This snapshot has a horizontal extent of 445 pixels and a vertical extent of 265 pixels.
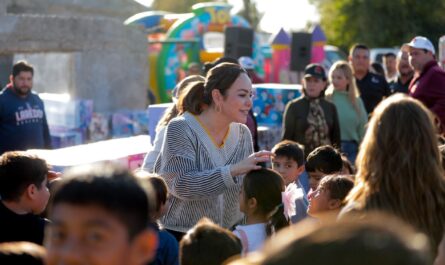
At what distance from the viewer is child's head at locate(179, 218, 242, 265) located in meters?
3.02

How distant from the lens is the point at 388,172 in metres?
3.11

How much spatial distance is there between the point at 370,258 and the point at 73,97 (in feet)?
42.1

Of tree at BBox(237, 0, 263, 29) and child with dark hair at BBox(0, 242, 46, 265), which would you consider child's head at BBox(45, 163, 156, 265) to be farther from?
tree at BBox(237, 0, 263, 29)

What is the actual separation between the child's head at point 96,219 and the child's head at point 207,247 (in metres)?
1.07

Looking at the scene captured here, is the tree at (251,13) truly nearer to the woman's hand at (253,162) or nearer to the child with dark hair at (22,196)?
the woman's hand at (253,162)

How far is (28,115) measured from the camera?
8.89 meters

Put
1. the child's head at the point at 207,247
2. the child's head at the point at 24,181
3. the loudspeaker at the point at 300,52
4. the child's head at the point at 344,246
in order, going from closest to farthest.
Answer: the child's head at the point at 344,246 < the child's head at the point at 207,247 < the child's head at the point at 24,181 < the loudspeaker at the point at 300,52

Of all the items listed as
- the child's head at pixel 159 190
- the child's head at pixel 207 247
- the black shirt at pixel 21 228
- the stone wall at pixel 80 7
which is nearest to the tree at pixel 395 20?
the stone wall at pixel 80 7

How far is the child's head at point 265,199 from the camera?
4234mm

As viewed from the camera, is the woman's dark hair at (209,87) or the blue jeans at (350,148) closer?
the woman's dark hair at (209,87)

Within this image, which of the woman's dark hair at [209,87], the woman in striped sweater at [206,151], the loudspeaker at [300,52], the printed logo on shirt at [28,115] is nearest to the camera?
the woman in striped sweater at [206,151]

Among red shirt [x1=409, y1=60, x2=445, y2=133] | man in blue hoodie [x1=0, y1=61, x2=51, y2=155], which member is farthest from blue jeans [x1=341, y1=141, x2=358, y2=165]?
man in blue hoodie [x1=0, y1=61, x2=51, y2=155]

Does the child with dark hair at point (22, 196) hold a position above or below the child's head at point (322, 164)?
above

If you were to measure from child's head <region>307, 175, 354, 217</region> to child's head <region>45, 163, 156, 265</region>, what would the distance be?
2.60 meters
